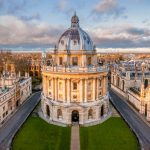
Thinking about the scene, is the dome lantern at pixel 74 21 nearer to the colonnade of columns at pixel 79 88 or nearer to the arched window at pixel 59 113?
the colonnade of columns at pixel 79 88

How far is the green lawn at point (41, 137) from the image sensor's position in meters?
44.0

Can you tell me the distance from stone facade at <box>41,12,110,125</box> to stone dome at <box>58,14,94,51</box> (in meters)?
0.26

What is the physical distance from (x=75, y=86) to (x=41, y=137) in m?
14.7

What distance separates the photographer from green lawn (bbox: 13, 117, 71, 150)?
4403 centimetres

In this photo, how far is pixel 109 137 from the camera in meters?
48.2

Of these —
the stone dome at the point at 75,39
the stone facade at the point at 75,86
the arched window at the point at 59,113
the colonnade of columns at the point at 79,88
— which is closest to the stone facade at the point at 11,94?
the stone facade at the point at 75,86

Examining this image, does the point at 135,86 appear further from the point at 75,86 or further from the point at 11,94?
the point at 11,94

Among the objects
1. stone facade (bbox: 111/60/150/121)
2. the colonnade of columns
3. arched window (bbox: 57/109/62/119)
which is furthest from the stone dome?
stone facade (bbox: 111/60/150/121)

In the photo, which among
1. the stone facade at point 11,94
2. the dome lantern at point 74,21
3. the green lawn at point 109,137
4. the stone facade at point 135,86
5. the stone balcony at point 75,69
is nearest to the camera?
the green lawn at point 109,137

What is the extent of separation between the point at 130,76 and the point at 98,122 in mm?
30811

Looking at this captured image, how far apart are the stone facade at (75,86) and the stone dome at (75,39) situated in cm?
26

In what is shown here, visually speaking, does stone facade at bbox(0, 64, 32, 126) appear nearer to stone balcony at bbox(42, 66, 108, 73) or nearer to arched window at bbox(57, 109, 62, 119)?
arched window at bbox(57, 109, 62, 119)

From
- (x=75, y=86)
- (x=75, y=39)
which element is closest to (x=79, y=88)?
(x=75, y=86)

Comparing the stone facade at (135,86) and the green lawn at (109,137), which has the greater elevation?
the stone facade at (135,86)
